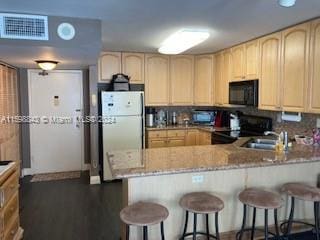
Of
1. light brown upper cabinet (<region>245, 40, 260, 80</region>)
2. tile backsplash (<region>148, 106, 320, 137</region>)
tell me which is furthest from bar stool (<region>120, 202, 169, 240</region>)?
light brown upper cabinet (<region>245, 40, 260, 80</region>)

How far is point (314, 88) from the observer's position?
3.16 meters

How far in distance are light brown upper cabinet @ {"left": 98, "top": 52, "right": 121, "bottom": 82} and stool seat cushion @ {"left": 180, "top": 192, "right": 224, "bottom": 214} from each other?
10.7 feet

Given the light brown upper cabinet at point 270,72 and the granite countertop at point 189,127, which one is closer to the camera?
the light brown upper cabinet at point 270,72

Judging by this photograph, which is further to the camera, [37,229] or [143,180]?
[37,229]

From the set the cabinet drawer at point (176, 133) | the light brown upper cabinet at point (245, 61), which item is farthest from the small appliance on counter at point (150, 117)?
the light brown upper cabinet at point (245, 61)

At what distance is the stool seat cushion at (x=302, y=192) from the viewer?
2.51 m

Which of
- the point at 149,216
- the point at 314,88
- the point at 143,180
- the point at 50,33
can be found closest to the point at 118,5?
the point at 50,33

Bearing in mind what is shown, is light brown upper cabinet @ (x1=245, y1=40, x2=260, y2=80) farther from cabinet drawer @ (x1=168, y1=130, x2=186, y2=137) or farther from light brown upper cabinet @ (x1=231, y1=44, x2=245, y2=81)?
cabinet drawer @ (x1=168, y1=130, x2=186, y2=137)

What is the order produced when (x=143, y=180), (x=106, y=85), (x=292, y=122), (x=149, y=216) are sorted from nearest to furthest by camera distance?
(x=149, y=216)
(x=143, y=180)
(x=292, y=122)
(x=106, y=85)

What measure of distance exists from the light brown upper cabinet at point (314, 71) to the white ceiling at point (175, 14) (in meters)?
0.18

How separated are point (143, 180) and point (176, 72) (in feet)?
11.0

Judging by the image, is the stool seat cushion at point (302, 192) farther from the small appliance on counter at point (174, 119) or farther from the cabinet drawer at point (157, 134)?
the small appliance on counter at point (174, 119)

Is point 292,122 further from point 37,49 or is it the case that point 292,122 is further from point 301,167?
point 37,49

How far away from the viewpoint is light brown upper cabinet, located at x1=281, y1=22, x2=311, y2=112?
3.26 meters
